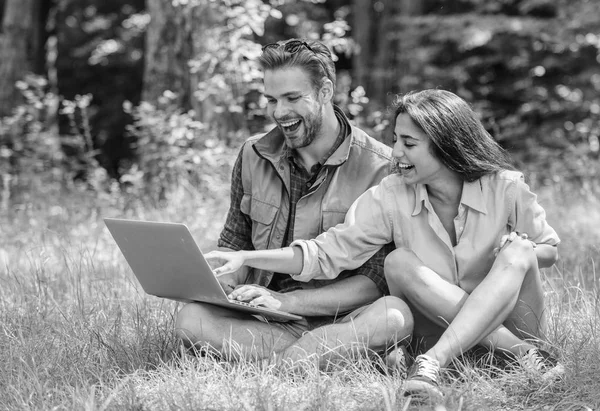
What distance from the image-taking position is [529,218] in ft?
11.3

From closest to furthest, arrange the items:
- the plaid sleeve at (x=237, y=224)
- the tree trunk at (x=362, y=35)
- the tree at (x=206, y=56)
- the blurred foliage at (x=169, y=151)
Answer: the plaid sleeve at (x=237, y=224) → the blurred foliage at (x=169, y=151) → the tree at (x=206, y=56) → the tree trunk at (x=362, y=35)

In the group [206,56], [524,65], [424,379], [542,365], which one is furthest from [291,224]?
[524,65]

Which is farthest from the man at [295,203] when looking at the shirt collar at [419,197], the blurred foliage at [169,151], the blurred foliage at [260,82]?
the blurred foliage at [169,151]

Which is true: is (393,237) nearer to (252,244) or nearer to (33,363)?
(252,244)

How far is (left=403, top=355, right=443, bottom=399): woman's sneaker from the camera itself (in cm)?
288

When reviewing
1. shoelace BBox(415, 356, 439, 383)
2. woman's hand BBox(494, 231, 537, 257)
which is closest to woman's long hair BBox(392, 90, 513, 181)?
woman's hand BBox(494, 231, 537, 257)

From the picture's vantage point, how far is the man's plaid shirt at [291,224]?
11.9 feet

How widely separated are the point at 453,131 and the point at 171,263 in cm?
113

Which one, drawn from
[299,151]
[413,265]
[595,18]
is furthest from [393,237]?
[595,18]

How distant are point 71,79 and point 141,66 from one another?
1.30m

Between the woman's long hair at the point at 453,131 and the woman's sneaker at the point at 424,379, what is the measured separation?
2.55 ft

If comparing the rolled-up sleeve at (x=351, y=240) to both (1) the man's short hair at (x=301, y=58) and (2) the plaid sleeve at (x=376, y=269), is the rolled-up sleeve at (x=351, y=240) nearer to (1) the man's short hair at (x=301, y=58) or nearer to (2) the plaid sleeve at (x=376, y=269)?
(2) the plaid sleeve at (x=376, y=269)

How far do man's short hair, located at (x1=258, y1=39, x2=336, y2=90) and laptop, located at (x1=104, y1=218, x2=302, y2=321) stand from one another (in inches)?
36.8

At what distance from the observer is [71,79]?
47.4 ft
